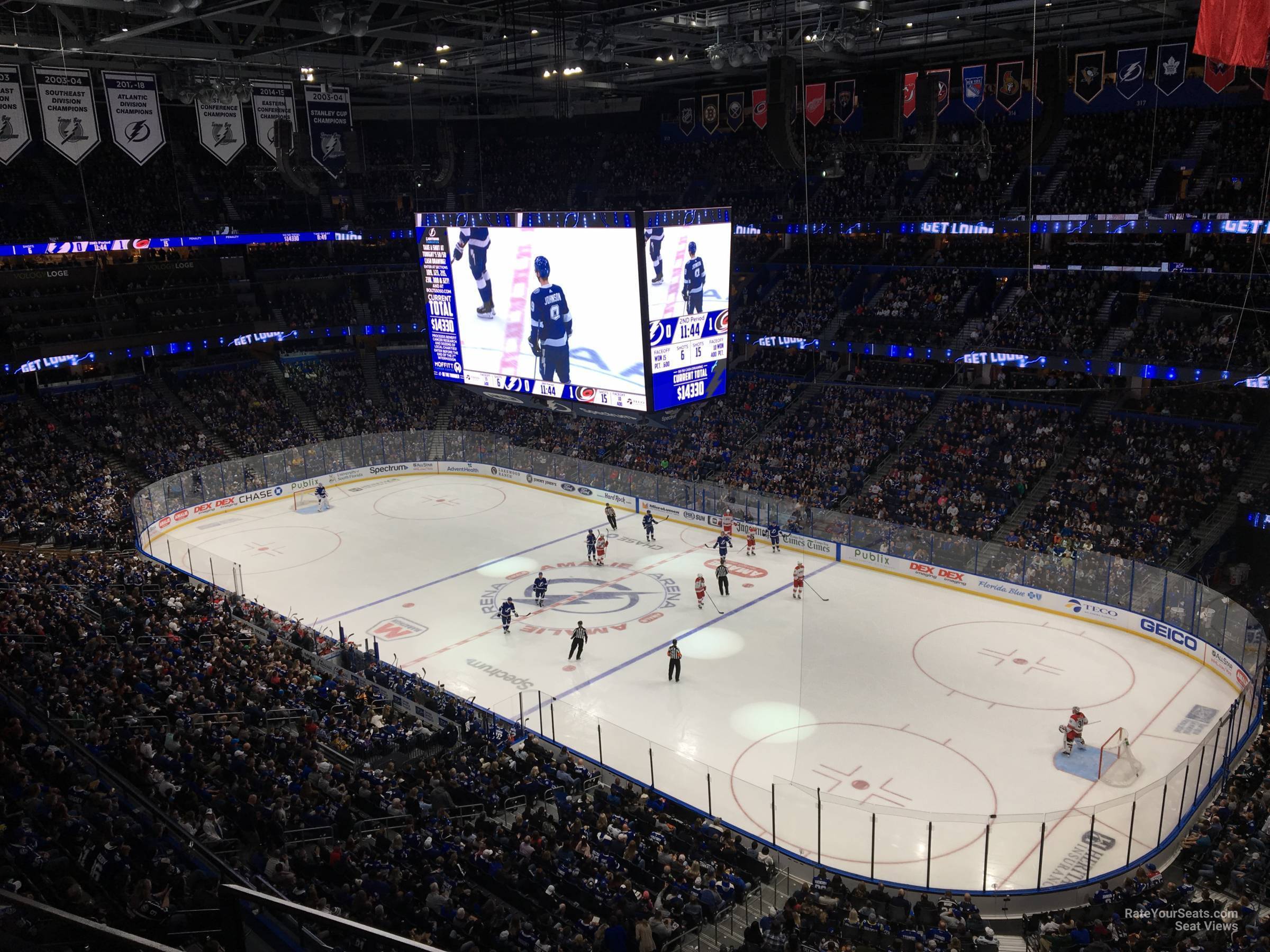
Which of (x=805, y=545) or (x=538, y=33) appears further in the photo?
(x=805, y=545)

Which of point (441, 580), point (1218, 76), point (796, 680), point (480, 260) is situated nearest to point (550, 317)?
point (480, 260)

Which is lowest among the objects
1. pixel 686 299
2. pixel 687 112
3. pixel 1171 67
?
pixel 686 299

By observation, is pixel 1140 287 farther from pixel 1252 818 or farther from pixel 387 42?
pixel 387 42

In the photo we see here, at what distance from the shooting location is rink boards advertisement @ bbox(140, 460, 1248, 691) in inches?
837

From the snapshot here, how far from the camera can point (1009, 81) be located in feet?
72.6

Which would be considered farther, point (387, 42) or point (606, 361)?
point (387, 42)

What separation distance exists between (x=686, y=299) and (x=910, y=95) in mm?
8286

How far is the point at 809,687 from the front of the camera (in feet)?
65.7

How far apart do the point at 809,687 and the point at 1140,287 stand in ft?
64.6

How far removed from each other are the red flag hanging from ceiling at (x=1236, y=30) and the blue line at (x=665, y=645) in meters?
14.7

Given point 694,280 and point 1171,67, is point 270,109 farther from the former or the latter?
point 1171,67

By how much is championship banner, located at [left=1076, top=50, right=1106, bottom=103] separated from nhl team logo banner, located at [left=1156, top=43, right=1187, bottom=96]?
1378 mm

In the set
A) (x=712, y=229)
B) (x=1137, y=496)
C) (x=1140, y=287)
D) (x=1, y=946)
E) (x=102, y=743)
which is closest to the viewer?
(x=1, y=946)

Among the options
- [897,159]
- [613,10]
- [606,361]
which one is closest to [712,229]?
[606,361]
